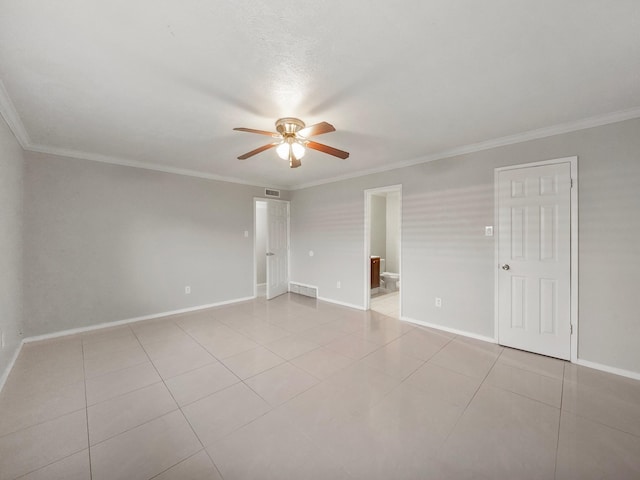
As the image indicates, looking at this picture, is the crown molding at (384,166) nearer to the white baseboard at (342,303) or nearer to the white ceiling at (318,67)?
the white ceiling at (318,67)

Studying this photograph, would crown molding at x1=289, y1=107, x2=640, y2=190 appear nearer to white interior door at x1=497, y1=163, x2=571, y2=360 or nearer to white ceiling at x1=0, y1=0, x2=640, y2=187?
white ceiling at x1=0, y1=0, x2=640, y2=187

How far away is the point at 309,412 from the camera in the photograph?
1886mm

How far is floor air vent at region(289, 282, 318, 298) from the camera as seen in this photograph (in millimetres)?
5359

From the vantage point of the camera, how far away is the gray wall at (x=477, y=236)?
93.0 inches

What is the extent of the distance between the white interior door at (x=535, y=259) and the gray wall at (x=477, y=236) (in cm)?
11

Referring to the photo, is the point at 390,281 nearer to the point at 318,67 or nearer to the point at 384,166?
the point at 384,166

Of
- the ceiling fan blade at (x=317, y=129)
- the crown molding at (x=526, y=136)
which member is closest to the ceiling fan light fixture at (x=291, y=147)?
the ceiling fan blade at (x=317, y=129)

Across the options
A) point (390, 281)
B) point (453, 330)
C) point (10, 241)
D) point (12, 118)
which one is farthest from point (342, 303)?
point (12, 118)

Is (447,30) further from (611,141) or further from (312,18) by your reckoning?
(611,141)

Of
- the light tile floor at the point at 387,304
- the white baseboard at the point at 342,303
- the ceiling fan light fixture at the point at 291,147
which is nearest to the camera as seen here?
the ceiling fan light fixture at the point at 291,147

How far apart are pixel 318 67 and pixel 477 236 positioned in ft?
8.88

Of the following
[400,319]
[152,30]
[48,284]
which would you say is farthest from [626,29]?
[48,284]

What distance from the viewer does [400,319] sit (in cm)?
393

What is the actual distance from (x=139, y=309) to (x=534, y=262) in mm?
5231
